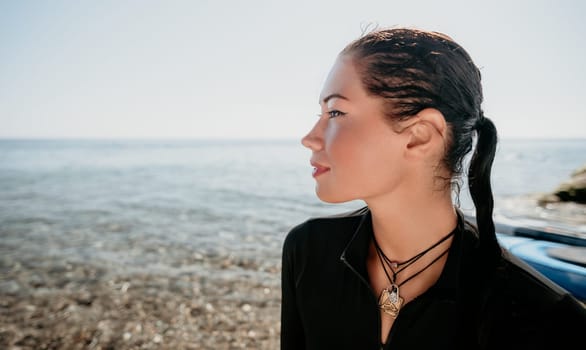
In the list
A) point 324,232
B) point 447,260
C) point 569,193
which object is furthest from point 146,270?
point 569,193

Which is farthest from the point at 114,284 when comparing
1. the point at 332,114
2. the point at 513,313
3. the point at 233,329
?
the point at 513,313

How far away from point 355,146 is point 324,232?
1.77 feet

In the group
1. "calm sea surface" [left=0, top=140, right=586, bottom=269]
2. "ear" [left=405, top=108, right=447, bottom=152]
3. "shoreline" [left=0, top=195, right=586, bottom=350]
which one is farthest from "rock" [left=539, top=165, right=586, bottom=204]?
"ear" [left=405, top=108, right=447, bottom=152]

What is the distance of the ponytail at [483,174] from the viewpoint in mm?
1565

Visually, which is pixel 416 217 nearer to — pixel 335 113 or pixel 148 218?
pixel 335 113

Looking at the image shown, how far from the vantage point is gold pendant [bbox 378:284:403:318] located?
5.11 feet

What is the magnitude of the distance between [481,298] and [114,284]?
5.87 metres

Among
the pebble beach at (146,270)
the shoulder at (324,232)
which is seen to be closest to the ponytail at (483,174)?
the shoulder at (324,232)

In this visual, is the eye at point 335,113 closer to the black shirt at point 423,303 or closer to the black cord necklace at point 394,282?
the black shirt at point 423,303

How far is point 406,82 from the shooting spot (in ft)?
4.99

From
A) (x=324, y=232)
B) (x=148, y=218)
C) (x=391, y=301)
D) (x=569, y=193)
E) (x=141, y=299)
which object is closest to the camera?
(x=391, y=301)

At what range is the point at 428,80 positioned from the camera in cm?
150

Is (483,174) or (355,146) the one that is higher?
(355,146)

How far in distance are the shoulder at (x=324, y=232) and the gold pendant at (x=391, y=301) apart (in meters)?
0.30
